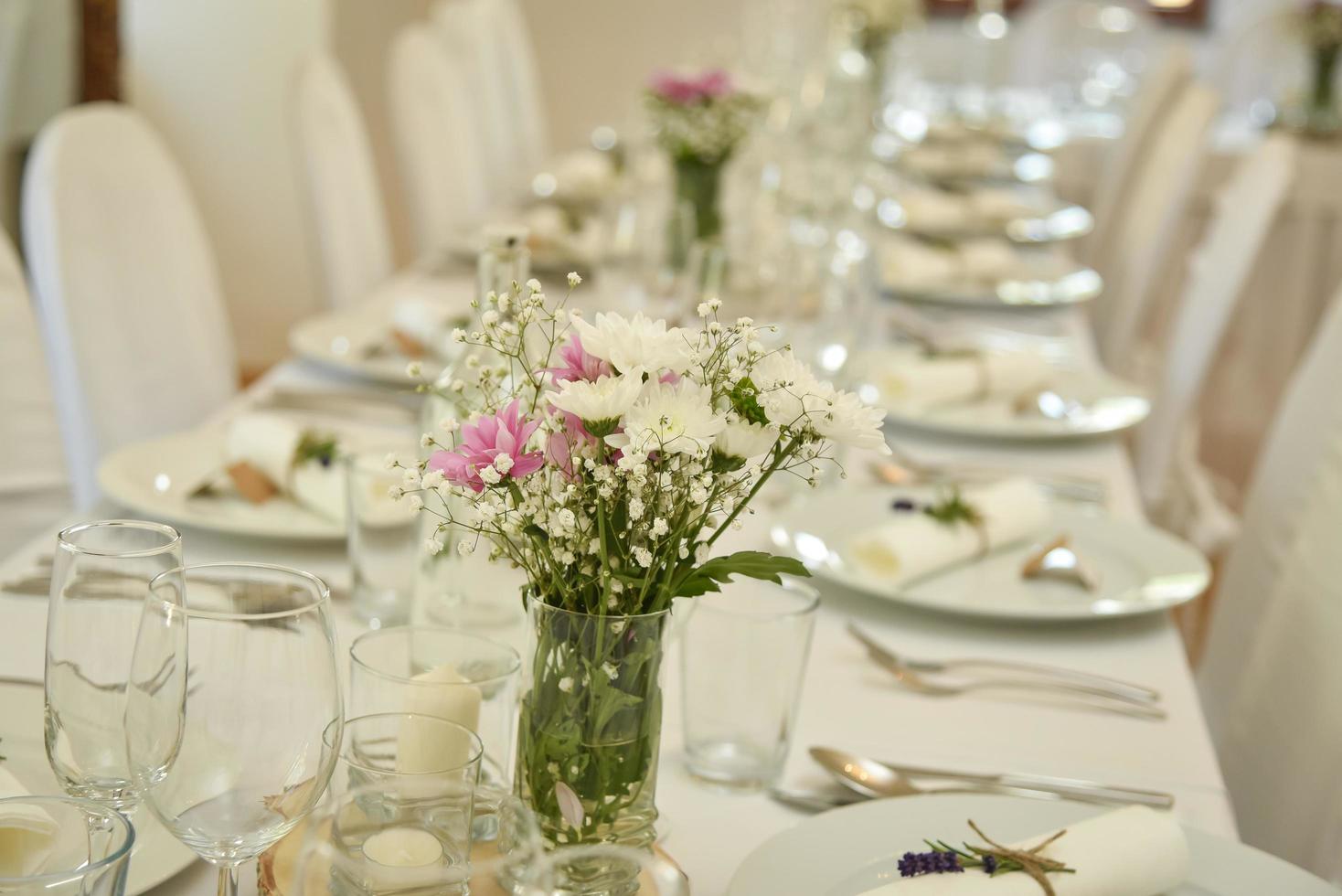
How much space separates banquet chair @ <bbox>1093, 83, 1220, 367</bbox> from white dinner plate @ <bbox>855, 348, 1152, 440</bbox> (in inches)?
63.9

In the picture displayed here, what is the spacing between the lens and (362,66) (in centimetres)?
545

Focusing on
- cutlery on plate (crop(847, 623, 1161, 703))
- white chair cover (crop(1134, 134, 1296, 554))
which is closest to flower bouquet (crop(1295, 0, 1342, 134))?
white chair cover (crop(1134, 134, 1296, 554))

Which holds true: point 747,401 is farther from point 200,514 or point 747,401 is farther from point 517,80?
point 517,80

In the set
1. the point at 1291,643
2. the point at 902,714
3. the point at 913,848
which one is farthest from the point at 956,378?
the point at 913,848

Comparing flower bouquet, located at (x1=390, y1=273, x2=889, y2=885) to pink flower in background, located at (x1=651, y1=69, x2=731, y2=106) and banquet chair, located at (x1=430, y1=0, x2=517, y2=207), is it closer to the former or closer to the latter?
pink flower in background, located at (x1=651, y1=69, x2=731, y2=106)

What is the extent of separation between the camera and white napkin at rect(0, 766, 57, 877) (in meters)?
0.63

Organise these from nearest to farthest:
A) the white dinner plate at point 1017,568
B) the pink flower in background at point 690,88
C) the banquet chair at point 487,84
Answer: the white dinner plate at point 1017,568
the pink flower in background at point 690,88
the banquet chair at point 487,84

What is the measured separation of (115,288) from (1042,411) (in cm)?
120

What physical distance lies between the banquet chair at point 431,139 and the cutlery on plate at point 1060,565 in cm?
197

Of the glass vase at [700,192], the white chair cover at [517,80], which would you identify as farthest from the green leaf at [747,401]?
the white chair cover at [517,80]

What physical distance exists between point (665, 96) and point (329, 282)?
30.7 inches

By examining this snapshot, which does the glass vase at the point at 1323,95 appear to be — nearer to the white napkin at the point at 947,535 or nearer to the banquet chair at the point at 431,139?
the banquet chair at the point at 431,139

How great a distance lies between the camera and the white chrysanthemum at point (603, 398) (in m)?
0.68

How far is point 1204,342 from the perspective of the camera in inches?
109
